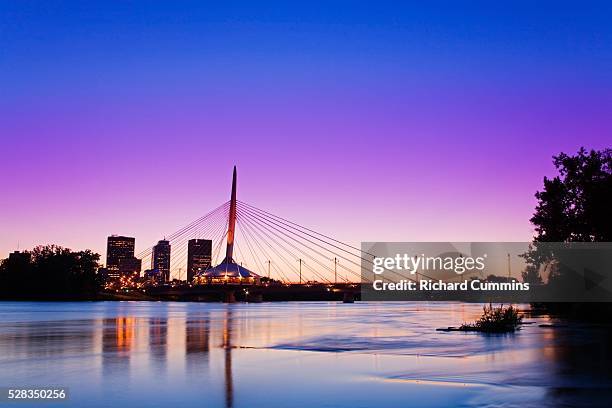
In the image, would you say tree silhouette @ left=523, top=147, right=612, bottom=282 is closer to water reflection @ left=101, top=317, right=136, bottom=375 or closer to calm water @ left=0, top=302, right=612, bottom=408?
calm water @ left=0, top=302, right=612, bottom=408

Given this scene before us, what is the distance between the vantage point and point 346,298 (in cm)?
19475

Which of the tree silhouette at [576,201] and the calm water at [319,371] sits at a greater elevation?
the tree silhouette at [576,201]

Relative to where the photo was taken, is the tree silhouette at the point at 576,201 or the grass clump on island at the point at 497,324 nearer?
the grass clump on island at the point at 497,324

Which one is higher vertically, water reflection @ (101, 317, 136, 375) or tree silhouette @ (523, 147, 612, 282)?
tree silhouette @ (523, 147, 612, 282)

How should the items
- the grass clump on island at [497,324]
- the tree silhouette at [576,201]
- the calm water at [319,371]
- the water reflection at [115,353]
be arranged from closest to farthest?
1. the calm water at [319,371]
2. the water reflection at [115,353]
3. the grass clump on island at [497,324]
4. the tree silhouette at [576,201]

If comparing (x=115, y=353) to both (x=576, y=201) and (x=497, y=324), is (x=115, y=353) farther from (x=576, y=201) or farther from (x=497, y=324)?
(x=576, y=201)

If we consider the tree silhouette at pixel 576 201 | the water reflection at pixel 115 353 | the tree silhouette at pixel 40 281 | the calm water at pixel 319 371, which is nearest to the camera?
the calm water at pixel 319 371

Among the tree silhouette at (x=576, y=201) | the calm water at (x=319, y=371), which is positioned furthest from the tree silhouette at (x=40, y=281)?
the calm water at (x=319, y=371)

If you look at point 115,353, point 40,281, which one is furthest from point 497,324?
point 40,281

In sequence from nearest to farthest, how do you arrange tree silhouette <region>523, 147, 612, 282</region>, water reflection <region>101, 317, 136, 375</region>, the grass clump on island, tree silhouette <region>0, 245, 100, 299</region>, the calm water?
the calm water
water reflection <region>101, 317, 136, 375</region>
the grass clump on island
tree silhouette <region>523, 147, 612, 282</region>
tree silhouette <region>0, 245, 100, 299</region>

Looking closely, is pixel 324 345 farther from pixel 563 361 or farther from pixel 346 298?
pixel 346 298

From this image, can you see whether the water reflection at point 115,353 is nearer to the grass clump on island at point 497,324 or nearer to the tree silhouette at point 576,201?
the grass clump on island at point 497,324

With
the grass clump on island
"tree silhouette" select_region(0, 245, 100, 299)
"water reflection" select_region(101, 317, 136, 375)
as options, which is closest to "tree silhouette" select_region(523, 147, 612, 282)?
the grass clump on island

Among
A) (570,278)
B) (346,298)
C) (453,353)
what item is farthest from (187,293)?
(453,353)
